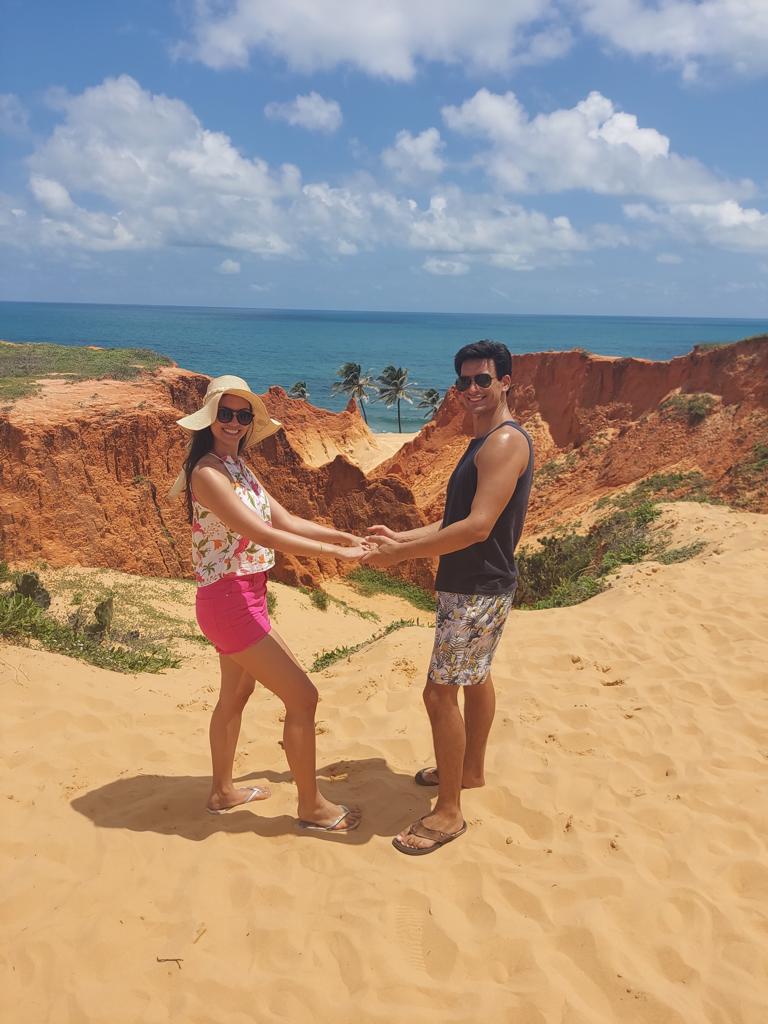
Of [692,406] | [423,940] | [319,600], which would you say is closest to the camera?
[423,940]

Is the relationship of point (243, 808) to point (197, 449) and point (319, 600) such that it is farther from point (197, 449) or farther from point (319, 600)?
point (319, 600)

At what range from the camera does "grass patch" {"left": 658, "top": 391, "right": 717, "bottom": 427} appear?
22.9 metres

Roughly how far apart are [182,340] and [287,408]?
122642 millimetres

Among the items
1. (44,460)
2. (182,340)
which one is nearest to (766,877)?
(44,460)

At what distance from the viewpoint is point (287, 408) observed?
30.5m

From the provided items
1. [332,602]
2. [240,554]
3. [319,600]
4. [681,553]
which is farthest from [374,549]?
[332,602]

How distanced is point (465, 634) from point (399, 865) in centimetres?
113

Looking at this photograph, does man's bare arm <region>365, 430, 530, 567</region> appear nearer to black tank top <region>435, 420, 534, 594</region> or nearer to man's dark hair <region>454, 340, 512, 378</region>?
black tank top <region>435, 420, 534, 594</region>

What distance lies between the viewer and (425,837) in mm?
3518

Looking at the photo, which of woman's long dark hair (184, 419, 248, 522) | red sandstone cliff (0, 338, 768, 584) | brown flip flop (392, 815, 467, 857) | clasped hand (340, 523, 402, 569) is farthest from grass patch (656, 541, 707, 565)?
woman's long dark hair (184, 419, 248, 522)

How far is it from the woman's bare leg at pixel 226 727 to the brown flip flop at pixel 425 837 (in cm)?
98

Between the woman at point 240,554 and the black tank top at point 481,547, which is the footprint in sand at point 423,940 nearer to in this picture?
the woman at point 240,554

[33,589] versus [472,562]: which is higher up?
[472,562]

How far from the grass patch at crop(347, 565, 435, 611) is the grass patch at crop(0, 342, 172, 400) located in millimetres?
7159
